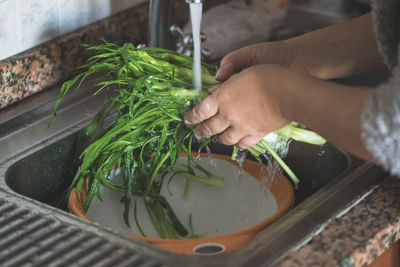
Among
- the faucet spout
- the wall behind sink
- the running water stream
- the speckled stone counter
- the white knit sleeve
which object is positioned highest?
the wall behind sink

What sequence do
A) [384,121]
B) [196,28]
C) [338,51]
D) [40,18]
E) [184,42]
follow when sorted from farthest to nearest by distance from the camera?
[184,42] → [40,18] → [338,51] → [196,28] → [384,121]

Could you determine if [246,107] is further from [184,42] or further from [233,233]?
[184,42]

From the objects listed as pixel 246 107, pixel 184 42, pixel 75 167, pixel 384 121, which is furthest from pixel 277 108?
pixel 184 42

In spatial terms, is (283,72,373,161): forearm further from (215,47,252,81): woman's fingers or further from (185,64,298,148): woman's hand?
(215,47,252,81): woman's fingers

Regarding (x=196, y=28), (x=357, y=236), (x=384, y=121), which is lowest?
(x=357, y=236)

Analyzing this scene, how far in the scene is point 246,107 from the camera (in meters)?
0.97

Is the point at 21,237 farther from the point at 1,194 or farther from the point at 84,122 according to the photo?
the point at 84,122

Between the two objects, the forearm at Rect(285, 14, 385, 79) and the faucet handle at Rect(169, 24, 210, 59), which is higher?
the faucet handle at Rect(169, 24, 210, 59)

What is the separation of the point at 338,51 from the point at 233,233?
1.37 feet

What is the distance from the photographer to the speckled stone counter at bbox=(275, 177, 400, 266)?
2.83ft

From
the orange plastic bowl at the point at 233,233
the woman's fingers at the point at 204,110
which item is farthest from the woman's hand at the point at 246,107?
the orange plastic bowl at the point at 233,233

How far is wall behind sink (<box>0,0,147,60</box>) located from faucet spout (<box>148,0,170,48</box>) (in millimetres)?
164

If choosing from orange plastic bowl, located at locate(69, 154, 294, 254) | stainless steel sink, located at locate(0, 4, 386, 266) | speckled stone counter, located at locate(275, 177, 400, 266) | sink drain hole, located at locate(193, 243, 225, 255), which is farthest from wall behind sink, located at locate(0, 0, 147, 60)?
speckled stone counter, located at locate(275, 177, 400, 266)

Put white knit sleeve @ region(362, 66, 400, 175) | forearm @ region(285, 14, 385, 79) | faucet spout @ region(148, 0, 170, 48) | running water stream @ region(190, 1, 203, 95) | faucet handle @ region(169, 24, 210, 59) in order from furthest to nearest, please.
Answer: faucet handle @ region(169, 24, 210, 59), faucet spout @ region(148, 0, 170, 48), forearm @ region(285, 14, 385, 79), running water stream @ region(190, 1, 203, 95), white knit sleeve @ region(362, 66, 400, 175)
